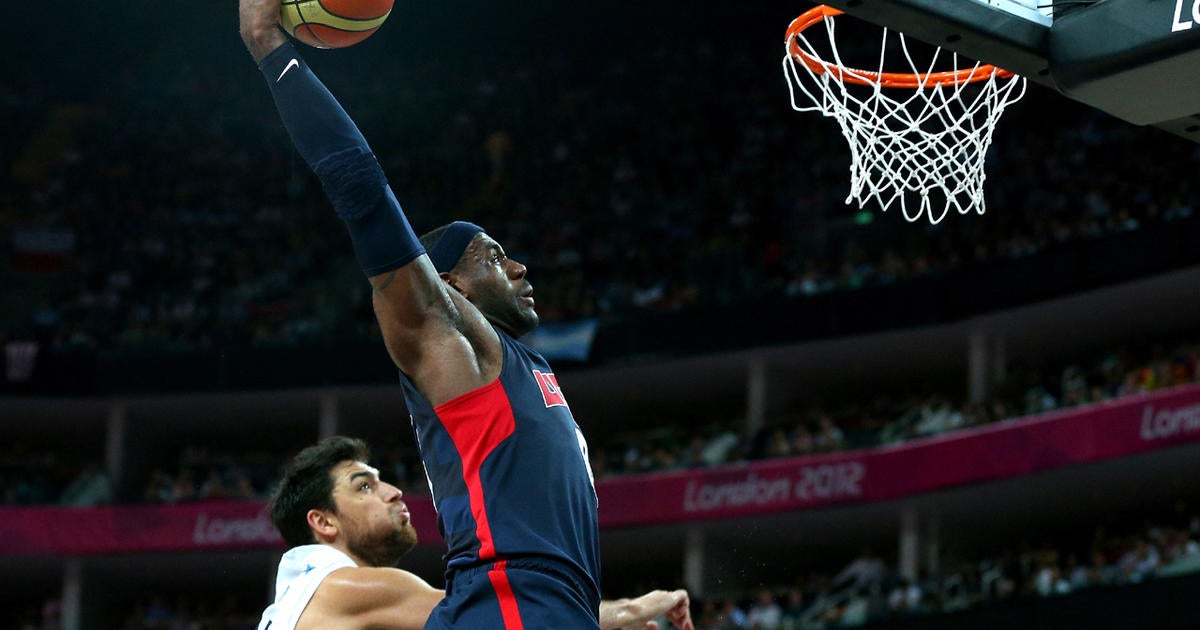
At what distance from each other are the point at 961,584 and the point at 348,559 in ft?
41.3

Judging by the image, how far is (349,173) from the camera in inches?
123

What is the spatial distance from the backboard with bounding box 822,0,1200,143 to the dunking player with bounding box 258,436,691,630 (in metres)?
1.88

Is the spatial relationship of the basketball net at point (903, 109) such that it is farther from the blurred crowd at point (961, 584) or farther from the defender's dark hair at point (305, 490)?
the blurred crowd at point (961, 584)

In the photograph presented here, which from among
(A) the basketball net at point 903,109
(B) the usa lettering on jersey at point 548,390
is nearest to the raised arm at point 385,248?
(B) the usa lettering on jersey at point 548,390

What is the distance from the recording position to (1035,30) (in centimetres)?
465

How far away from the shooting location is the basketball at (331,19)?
359 cm

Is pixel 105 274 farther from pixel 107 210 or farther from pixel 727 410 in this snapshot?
pixel 727 410

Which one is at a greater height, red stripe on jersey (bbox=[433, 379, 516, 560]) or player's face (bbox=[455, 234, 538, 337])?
player's face (bbox=[455, 234, 538, 337])

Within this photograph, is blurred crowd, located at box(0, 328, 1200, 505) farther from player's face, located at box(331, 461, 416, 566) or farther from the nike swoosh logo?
the nike swoosh logo

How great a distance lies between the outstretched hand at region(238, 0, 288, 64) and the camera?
11.1 feet

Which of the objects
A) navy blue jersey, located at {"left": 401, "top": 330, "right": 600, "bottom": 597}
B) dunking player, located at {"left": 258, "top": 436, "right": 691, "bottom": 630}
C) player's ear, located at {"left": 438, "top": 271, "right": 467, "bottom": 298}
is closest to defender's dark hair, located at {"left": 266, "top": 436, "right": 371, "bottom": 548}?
dunking player, located at {"left": 258, "top": 436, "right": 691, "bottom": 630}

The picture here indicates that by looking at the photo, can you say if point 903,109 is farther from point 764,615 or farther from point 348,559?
point 764,615

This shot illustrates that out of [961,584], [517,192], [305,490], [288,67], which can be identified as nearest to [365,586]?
[305,490]

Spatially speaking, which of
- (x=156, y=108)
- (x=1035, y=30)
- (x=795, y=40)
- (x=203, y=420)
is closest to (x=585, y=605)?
(x=1035, y=30)
